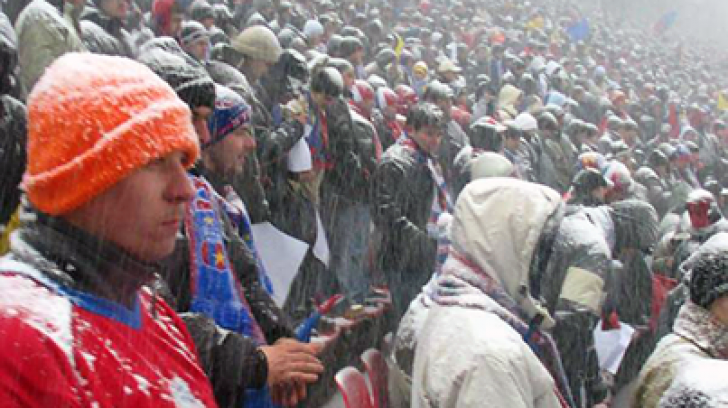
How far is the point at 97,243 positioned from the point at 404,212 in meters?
4.04

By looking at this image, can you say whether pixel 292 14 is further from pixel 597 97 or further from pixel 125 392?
pixel 125 392

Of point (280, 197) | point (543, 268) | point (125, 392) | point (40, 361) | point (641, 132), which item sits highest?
point (40, 361)

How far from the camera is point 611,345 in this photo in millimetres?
5121

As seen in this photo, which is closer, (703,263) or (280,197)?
(703,263)

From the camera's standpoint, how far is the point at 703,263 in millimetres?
3041

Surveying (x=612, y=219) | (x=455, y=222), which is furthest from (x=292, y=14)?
(x=455, y=222)

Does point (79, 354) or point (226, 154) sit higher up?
point (79, 354)

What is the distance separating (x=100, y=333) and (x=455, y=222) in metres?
1.69

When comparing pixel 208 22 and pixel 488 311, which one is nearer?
pixel 488 311

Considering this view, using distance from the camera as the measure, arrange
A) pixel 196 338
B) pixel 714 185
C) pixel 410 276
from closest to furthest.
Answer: pixel 196 338 < pixel 410 276 < pixel 714 185

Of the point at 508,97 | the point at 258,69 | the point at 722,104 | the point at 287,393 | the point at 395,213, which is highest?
the point at 287,393

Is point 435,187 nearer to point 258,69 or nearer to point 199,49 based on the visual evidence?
point 258,69

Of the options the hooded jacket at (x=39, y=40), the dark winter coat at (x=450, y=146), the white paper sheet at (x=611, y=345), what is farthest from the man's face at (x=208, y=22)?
the white paper sheet at (x=611, y=345)

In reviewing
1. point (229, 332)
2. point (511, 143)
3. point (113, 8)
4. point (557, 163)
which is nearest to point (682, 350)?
point (229, 332)
